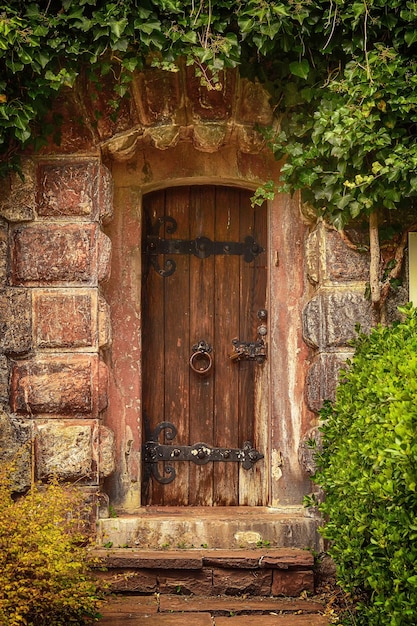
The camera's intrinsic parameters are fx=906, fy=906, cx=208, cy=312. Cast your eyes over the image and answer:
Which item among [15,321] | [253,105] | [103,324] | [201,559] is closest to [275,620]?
[201,559]

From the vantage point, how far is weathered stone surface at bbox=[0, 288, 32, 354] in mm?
4863

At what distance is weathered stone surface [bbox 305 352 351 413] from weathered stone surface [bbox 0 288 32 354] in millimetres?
1572

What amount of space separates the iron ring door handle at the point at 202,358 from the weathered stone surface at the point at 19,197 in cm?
124

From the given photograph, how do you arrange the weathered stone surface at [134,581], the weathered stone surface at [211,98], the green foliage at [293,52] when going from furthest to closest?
the weathered stone surface at [211,98]
the weathered stone surface at [134,581]
the green foliage at [293,52]

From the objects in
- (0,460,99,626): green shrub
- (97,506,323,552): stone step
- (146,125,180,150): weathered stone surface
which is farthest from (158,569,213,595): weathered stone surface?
(146,125,180,150): weathered stone surface

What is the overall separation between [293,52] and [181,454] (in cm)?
235

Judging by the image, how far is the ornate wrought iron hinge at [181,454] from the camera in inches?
209

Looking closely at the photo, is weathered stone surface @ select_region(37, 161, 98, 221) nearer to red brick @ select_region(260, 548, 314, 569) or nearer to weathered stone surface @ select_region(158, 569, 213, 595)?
weathered stone surface @ select_region(158, 569, 213, 595)

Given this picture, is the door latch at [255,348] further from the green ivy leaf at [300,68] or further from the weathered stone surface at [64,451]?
the green ivy leaf at [300,68]

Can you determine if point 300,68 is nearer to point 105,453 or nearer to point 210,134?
point 210,134

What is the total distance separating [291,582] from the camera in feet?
15.5

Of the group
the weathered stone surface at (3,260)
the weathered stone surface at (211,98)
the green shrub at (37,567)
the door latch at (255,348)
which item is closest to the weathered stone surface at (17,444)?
the weathered stone surface at (3,260)

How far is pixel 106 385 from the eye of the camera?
4.94m

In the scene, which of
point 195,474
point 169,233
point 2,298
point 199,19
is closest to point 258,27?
point 199,19
